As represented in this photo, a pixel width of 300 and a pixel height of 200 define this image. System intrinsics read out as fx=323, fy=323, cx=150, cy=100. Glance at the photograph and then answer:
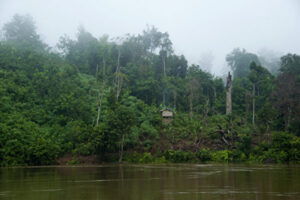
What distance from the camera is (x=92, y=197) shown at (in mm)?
11492

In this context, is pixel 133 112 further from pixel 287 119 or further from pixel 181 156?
pixel 287 119

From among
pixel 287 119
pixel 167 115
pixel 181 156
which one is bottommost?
pixel 181 156

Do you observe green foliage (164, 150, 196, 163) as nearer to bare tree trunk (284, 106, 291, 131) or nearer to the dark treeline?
the dark treeline

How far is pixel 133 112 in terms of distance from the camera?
3334 cm

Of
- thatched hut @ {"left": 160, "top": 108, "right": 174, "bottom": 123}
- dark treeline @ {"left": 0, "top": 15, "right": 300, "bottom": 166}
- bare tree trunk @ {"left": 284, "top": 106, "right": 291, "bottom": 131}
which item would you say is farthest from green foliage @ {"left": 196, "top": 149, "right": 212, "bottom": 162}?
bare tree trunk @ {"left": 284, "top": 106, "right": 291, "bottom": 131}

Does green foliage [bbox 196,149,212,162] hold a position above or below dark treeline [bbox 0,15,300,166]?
below

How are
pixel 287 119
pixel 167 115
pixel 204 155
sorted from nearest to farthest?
pixel 204 155 < pixel 287 119 < pixel 167 115

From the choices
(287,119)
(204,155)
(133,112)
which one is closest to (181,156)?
(204,155)

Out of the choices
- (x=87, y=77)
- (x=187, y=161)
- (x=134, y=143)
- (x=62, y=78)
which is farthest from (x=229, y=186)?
(x=87, y=77)

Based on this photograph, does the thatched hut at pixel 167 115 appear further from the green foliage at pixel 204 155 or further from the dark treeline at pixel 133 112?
the green foliage at pixel 204 155

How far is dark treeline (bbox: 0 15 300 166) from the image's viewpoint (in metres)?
31.8

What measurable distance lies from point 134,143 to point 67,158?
727 cm

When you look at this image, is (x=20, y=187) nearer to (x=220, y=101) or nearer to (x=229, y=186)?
(x=229, y=186)

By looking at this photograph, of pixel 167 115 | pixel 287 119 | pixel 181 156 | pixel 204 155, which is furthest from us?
pixel 167 115
